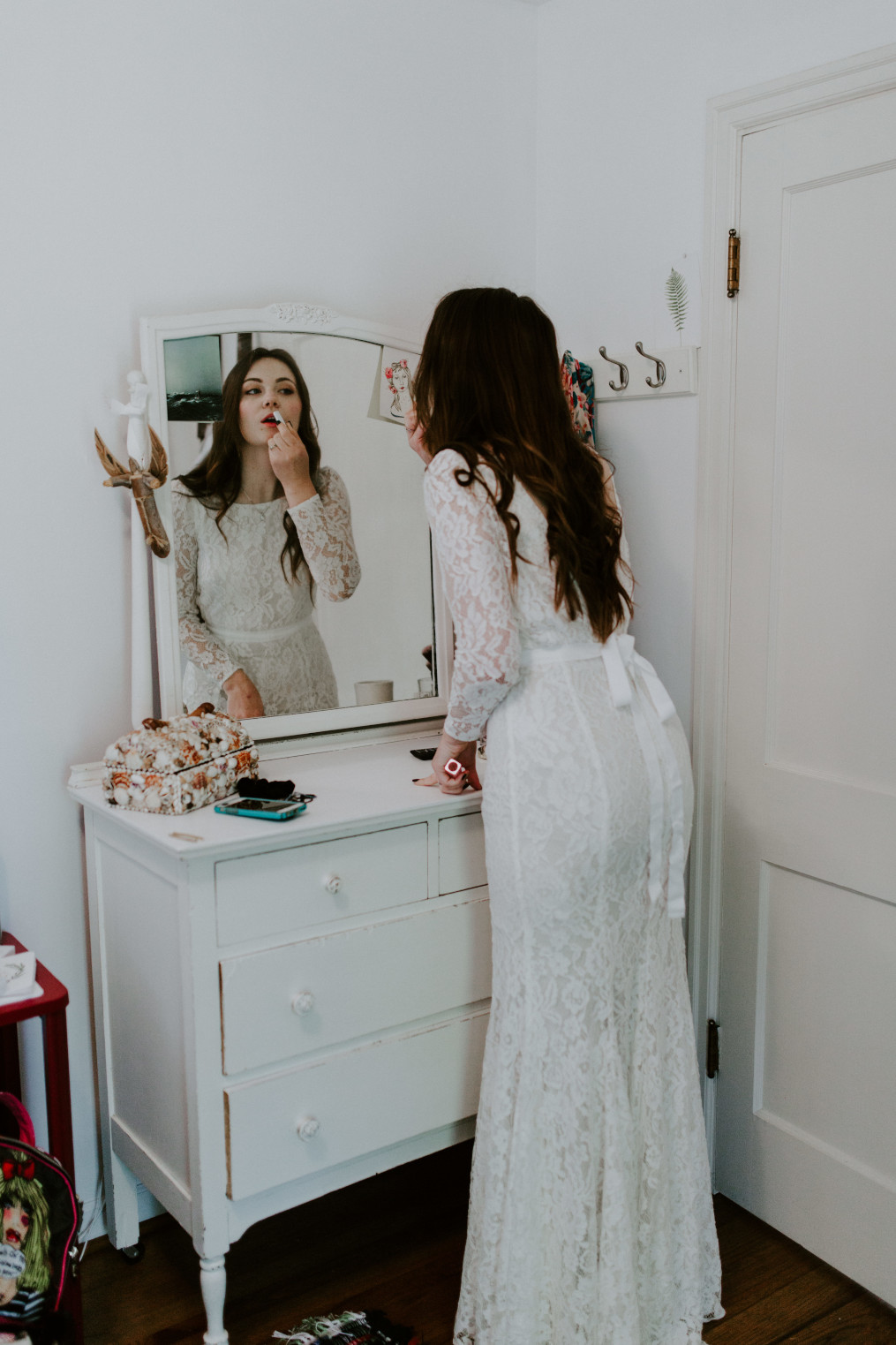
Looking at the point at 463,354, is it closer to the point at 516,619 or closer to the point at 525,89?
the point at 516,619

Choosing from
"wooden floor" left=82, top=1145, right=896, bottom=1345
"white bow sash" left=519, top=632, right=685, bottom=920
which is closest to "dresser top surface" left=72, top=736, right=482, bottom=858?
"white bow sash" left=519, top=632, right=685, bottom=920

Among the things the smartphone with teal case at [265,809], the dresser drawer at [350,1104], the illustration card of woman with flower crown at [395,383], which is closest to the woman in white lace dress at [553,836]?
the dresser drawer at [350,1104]

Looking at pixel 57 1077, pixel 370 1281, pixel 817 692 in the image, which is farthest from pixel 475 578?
pixel 370 1281

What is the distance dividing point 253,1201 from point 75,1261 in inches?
10.8

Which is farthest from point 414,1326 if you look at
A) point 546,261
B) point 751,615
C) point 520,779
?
point 546,261

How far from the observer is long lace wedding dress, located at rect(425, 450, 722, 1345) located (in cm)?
162

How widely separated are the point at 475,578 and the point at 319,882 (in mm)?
550

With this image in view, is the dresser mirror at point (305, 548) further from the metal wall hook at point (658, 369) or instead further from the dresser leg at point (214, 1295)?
the dresser leg at point (214, 1295)

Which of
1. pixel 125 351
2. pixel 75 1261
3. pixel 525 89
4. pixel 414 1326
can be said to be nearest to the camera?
pixel 75 1261

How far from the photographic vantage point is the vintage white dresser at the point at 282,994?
165cm

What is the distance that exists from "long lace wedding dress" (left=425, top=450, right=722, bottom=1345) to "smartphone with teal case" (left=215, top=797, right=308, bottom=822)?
0.29 metres

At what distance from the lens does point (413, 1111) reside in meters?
1.86

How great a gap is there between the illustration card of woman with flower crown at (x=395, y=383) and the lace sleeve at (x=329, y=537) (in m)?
0.19

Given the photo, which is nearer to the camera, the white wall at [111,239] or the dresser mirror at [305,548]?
the white wall at [111,239]
